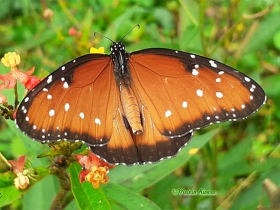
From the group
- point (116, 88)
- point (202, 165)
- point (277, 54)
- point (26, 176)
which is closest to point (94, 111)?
point (116, 88)

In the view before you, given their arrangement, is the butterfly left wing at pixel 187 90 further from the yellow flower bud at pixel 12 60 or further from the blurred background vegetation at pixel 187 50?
the yellow flower bud at pixel 12 60

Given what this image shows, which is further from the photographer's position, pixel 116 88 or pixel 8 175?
pixel 116 88

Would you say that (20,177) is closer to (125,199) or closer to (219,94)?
(125,199)

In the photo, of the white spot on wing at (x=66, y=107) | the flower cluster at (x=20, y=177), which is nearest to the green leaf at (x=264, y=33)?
the white spot on wing at (x=66, y=107)

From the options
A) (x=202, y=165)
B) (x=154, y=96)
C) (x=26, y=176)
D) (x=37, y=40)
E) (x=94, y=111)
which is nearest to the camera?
(x=26, y=176)

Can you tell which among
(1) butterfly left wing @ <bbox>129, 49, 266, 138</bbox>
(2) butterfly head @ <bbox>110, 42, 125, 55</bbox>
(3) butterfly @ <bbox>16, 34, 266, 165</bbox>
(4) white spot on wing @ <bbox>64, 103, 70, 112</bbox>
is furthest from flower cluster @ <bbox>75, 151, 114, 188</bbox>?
(2) butterfly head @ <bbox>110, 42, 125, 55</bbox>

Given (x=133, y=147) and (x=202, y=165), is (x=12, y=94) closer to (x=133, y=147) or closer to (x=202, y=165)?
(x=133, y=147)
